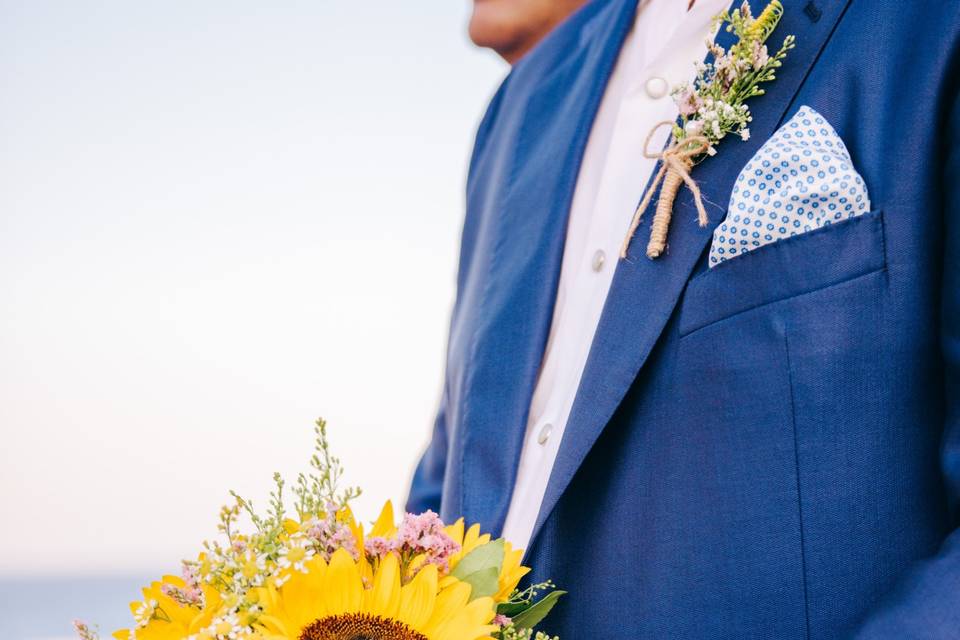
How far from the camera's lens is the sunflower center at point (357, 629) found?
0.70m

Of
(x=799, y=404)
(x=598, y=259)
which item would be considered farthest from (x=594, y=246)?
(x=799, y=404)

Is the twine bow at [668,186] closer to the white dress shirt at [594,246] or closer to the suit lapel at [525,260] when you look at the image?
the white dress shirt at [594,246]

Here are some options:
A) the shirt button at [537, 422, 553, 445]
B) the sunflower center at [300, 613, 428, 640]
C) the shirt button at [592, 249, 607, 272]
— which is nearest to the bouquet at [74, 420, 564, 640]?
the sunflower center at [300, 613, 428, 640]

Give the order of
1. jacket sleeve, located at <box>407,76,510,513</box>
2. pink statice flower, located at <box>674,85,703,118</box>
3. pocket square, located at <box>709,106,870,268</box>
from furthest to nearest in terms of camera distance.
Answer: jacket sleeve, located at <box>407,76,510,513</box>, pink statice flower, located at <box>674,85,703,118</box>, pocket square, located at <box>709,106,870,268</box>

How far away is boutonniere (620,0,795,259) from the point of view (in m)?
1.02

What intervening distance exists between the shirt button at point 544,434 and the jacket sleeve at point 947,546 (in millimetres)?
438

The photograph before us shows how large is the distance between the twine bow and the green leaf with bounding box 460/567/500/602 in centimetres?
40

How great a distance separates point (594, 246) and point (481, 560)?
20.9 inches

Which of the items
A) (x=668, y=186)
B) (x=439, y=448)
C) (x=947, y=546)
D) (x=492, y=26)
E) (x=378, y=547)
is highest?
(x=492, y=26)

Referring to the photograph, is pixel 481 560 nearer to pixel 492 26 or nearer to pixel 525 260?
pixel 525 260

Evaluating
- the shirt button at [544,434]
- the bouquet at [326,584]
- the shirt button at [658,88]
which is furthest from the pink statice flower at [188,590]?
the shirt button at [658,88]

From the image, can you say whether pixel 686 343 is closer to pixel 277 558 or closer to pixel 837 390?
pixel 837 390

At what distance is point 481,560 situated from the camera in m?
0.80

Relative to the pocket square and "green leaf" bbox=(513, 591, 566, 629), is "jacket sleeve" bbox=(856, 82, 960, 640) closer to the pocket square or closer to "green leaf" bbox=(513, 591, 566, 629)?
the pocket square
